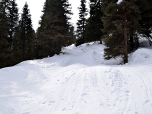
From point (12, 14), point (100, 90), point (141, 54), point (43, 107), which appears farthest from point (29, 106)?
point (12, 14)

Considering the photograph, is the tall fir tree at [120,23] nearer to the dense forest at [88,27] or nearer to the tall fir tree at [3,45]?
the dense forest at [88,27]

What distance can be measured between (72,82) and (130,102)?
9.25ft

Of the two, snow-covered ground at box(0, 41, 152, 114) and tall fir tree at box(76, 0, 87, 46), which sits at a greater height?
tall fir tree at box(76, 0, 87, 46)

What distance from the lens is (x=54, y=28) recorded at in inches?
570

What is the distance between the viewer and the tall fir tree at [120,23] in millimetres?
7781

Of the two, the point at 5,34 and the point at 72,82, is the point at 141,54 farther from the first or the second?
the point at 5,34

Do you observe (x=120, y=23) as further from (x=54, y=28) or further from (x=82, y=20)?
(x=82, y=20)

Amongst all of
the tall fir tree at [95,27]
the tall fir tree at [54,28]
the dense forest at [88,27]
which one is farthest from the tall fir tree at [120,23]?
the tall fir tree at [95,27]

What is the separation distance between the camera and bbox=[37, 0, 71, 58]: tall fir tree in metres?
13.9

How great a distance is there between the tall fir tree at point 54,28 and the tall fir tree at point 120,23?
7133mm

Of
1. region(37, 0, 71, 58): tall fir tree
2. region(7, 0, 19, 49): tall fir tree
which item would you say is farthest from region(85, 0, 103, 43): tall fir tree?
region(7, 0, 19, 49): tall fir tree

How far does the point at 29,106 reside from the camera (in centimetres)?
349

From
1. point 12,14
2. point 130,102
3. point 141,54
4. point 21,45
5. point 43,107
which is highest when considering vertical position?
point 12,14

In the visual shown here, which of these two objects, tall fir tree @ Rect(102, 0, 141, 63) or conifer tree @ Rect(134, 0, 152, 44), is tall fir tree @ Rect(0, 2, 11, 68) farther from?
conifer tree @ Rect(134, 0, 152, 44)
